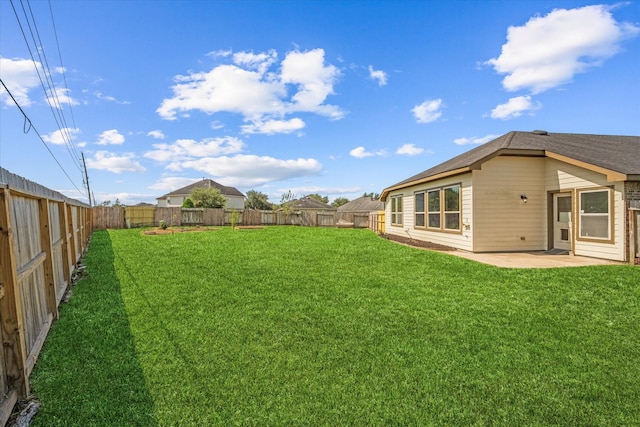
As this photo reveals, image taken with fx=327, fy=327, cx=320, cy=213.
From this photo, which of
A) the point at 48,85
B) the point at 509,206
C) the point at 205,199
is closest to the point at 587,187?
the point at 509,206

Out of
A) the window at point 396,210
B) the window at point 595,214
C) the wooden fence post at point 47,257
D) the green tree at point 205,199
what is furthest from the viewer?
the green tree at point 205,199

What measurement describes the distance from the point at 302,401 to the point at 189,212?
23387 millimetres

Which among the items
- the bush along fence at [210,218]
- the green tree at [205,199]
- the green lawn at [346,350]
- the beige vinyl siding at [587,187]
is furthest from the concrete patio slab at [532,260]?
the green tree at [205,199]

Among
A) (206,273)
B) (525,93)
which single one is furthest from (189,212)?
(525,93)

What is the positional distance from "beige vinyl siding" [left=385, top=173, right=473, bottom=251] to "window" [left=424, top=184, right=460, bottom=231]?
190 mm

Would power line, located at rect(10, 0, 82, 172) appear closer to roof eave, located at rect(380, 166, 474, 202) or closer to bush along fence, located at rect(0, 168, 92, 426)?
bush along fence, located at rect(0, 168, 92, 426)

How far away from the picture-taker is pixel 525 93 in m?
12.3

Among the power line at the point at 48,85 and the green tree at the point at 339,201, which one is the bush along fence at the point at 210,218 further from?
the green tree at the point at 339,201

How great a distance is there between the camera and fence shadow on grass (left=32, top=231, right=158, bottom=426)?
95.9 inches

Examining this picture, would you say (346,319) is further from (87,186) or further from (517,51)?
(87,186)

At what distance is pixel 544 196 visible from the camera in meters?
9.90

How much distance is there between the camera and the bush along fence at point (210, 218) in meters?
21.3

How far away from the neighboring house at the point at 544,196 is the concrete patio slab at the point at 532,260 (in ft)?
1.22

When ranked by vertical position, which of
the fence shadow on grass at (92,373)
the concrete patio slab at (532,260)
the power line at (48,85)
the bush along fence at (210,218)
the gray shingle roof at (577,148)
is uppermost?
the power line at (48,85)
